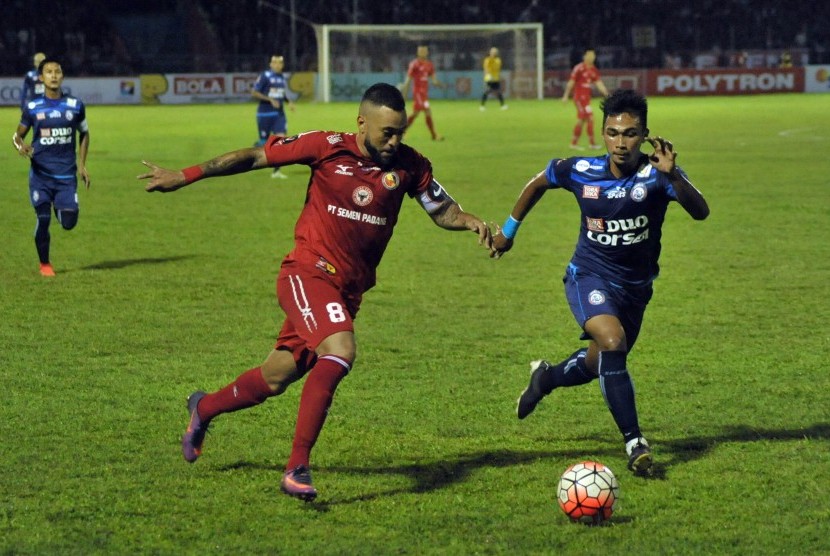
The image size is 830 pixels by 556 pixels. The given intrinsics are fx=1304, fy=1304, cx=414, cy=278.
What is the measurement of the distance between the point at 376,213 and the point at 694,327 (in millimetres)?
4687

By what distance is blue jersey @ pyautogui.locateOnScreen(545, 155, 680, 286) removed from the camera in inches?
252

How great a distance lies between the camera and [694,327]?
10.1 metres

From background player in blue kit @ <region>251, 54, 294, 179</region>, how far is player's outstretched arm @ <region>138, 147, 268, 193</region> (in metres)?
17.3

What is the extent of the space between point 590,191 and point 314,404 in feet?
5.98

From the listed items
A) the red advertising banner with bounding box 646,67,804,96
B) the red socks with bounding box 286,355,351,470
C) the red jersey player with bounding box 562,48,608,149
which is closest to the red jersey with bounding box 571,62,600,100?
the red jersey player with bounding box 562,48,608,149

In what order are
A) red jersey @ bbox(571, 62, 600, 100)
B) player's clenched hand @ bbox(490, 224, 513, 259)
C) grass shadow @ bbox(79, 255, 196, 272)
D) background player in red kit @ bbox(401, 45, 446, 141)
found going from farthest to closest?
background player in red kit @ bbox(401, 45, 446, 141) < red jersey @ bbox(571, 62, 600, 100) < grass shadow @ bbox(79, 255, 196, 272) < player's clenched hand @ bbox(490, 224, 513, 259)

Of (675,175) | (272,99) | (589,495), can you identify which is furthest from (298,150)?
(272,99)

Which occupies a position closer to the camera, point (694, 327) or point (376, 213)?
point (376, 213)

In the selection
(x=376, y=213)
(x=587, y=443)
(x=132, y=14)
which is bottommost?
(x=587, y=443)

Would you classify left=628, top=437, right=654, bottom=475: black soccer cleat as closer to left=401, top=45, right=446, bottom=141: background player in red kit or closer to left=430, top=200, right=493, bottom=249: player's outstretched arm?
left=430, top=200, right=493, bottom=249: player's outstretched arm

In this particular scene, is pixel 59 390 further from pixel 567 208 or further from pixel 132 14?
pixel 132 14

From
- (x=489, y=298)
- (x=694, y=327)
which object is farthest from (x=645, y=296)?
(x=489, y=298)

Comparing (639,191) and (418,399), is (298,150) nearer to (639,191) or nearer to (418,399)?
(639,191)

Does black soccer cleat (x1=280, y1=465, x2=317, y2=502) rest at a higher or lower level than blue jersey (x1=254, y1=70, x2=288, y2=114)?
lower
